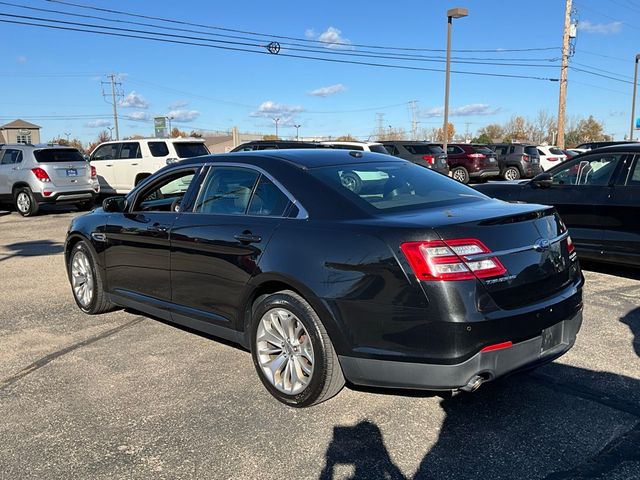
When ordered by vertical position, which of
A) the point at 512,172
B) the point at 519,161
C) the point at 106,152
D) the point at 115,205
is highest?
the point at 106,152

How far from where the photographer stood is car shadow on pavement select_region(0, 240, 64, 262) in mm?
9172

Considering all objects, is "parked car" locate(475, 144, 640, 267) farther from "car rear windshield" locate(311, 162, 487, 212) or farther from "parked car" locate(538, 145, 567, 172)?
"parked car" locate(538, 145, 567, 172)

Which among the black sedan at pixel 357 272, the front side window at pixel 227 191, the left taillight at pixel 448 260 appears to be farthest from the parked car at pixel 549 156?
the left taillight at pixel 448 260

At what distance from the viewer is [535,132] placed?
79812mm

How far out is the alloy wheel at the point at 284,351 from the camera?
3564 mm

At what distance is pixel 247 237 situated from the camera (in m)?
3.83

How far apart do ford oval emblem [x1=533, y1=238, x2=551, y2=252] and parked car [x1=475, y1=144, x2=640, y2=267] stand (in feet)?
12.6

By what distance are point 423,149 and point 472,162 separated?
359cm

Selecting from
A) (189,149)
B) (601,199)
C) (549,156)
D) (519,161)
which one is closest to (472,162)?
(519,161)

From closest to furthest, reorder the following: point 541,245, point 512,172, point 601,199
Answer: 1. point 541,245
2. point 601,199
3. point 512,172

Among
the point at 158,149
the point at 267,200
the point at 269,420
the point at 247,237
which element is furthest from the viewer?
the point at 158,149

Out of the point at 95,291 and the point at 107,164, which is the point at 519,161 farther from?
the point at 95,291

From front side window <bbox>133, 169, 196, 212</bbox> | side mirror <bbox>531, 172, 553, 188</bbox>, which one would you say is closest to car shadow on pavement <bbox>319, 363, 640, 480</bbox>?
front side window <bbox>133, 169, 196, 212</bbox>

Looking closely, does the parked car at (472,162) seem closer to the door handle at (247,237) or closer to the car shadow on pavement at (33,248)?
the car shadow on pavement at (33,248)
